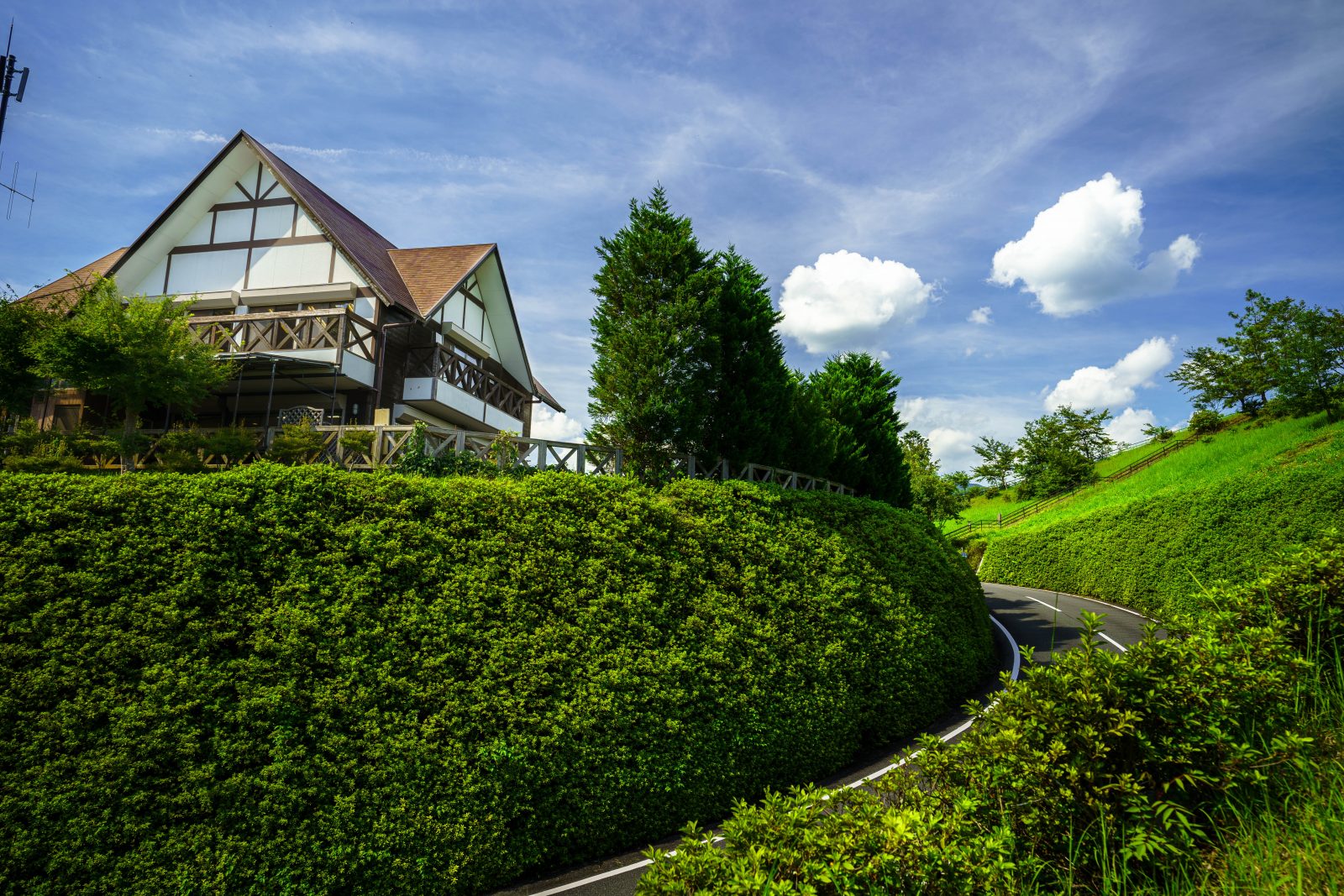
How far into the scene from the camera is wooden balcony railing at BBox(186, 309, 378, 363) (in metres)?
20.6

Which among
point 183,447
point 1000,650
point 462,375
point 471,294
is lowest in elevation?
point 1000,650

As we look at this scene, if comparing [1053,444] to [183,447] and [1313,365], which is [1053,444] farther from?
[183,447]

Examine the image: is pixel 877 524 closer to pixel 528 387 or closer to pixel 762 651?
pixel 762 651

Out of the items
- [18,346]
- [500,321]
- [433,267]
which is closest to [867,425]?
[500,321]

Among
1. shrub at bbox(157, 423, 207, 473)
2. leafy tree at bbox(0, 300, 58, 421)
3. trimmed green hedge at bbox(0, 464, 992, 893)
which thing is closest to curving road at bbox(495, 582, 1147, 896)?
trimmed green hedge at bbox(0, 464, 992, 893)

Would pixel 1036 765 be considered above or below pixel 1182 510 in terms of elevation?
below

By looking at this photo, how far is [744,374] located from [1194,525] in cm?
1757

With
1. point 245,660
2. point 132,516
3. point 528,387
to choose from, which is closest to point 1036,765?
point 245,660

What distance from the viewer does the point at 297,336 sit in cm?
2105

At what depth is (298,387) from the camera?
2298 cm

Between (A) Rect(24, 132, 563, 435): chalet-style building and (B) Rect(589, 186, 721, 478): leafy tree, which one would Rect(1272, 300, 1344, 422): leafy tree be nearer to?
(B) Rect(589, 186, 721, 478): leafy tree

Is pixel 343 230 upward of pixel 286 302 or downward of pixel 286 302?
upward

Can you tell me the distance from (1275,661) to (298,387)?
2500 centimetres

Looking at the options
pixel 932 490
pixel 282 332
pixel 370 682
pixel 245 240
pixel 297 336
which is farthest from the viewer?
pixel 932 490
